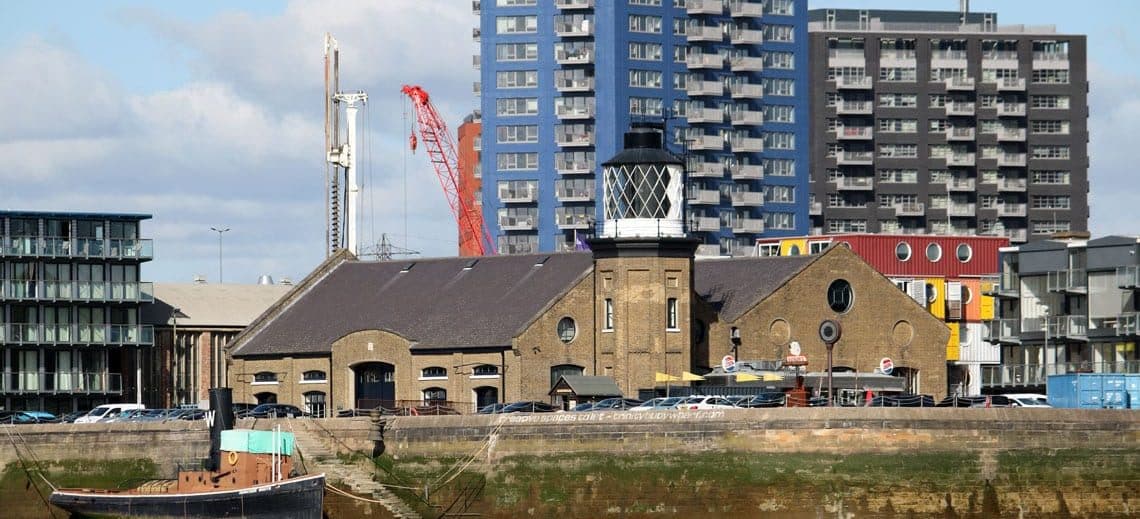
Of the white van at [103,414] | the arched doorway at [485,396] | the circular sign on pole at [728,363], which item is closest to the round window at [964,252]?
the circular sign on pole at [728,363]

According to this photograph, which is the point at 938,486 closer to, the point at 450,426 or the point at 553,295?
the point at 450,426

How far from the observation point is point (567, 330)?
114 metres

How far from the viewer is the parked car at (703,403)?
94.8 metres

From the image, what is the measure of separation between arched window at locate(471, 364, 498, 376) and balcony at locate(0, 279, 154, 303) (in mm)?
27742

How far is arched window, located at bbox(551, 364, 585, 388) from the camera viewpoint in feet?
372

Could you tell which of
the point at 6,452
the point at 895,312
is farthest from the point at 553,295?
the point at 6,452

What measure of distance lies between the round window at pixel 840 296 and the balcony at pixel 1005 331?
16.2 m

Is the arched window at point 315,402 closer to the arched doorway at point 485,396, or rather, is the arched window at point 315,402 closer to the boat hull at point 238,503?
the arched doorway at point 485,396

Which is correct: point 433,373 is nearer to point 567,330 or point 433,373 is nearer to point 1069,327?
point 567,330

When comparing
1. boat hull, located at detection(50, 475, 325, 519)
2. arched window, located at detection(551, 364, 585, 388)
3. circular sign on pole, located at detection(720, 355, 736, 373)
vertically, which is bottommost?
boat hull, located at detection(50, 475, 325, 519)

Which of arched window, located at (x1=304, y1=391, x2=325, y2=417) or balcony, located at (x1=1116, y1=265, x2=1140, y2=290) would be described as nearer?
balcony, located at (x1=1116, y1=265, x2=1140, y2=290)

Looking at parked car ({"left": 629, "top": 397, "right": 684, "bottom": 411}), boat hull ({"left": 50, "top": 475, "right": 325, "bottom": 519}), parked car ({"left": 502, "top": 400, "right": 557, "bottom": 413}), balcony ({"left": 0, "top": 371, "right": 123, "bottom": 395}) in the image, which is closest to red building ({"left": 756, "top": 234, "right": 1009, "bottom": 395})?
balcony ({"left": 0, "top": 371, "right": 123, "bottom": 395})

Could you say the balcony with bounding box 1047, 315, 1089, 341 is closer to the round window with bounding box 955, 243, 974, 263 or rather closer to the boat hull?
the round window with bounding box 955, 243, 974, 263

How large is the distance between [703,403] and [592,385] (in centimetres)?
1406
